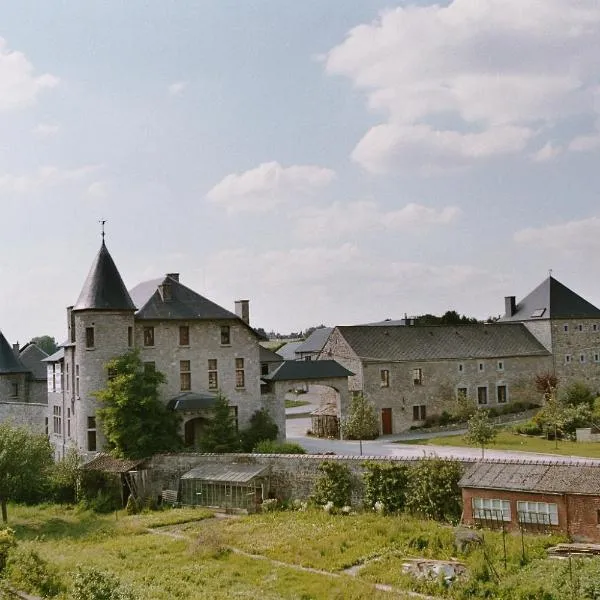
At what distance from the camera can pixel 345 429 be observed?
42.5 metres

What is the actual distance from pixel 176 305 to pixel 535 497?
21.8 m

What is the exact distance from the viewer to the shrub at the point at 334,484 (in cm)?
2816

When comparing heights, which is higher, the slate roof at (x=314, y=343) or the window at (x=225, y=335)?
the slate roof at (x=314, y=343)

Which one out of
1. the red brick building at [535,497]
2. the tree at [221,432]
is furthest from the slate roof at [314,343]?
the red brick building at [535,497]

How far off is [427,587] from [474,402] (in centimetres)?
3160

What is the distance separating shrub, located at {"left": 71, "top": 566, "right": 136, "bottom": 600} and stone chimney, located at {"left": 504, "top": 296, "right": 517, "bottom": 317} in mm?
45914

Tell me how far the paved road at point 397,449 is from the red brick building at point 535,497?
6896 mm

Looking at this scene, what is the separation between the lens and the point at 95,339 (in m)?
36.3

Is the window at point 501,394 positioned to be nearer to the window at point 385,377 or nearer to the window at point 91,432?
the window at point 385,377

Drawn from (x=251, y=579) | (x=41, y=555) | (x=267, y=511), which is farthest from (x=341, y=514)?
(x=41, y=555)

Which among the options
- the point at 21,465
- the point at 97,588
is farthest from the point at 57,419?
the point at 97,588

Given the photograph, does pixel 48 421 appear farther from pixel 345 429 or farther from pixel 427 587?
pixel 427 587

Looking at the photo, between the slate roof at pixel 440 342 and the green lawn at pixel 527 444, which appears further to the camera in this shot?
the slate roof at pixel 440 342

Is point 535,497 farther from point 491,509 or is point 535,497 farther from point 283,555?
point 283,555
